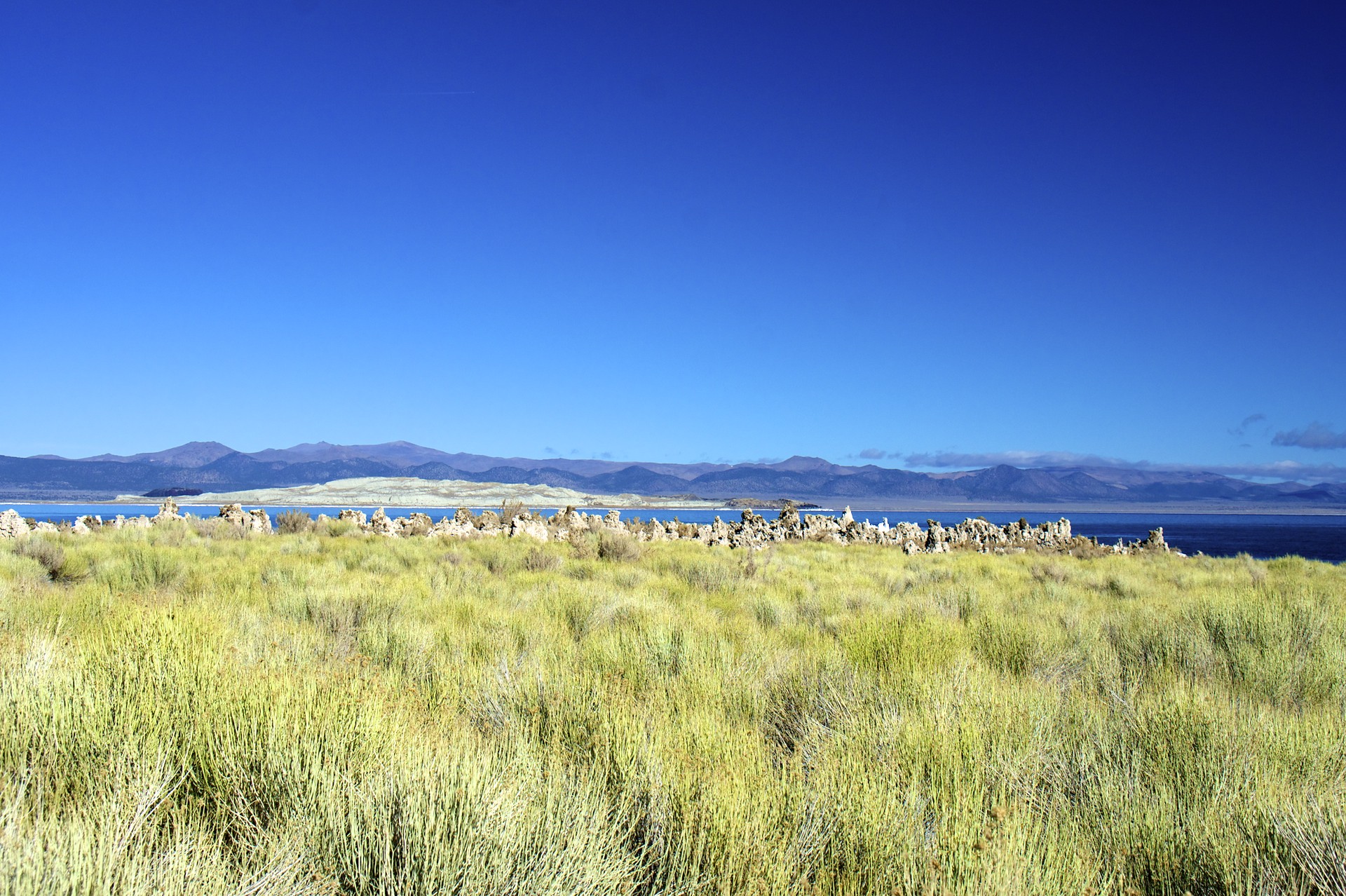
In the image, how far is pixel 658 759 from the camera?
3.20m

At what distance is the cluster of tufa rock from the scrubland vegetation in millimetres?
14055

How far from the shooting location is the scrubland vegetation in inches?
95.9

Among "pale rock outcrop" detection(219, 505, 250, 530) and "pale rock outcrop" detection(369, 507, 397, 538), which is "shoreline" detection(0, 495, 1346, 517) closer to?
"pale rock outcrop" detection(369, 507, 397, 538)

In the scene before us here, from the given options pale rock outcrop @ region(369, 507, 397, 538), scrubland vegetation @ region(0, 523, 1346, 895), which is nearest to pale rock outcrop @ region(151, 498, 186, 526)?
pale rock outcrop @ region(369, 507, 397, 538)

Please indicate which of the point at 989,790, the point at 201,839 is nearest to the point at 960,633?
the point at 989,790

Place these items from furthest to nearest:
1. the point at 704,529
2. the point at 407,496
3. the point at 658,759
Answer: the point at 407,496, the point at 704,529, the point at 658,759

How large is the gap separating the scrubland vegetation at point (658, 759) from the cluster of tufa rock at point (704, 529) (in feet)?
46.1

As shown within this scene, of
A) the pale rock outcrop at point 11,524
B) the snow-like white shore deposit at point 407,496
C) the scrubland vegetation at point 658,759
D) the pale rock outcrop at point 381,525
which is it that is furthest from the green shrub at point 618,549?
the snow-like white shore deposit at point 407,496

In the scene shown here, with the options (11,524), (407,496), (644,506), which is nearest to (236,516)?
(11,524)

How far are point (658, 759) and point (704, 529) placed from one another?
22.8 metres

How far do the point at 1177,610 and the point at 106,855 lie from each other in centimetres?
966

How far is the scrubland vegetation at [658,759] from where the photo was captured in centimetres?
244

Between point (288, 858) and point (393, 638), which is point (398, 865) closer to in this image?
point (288, 858)

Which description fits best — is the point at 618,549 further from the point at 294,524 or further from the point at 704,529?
the point at 294,524
